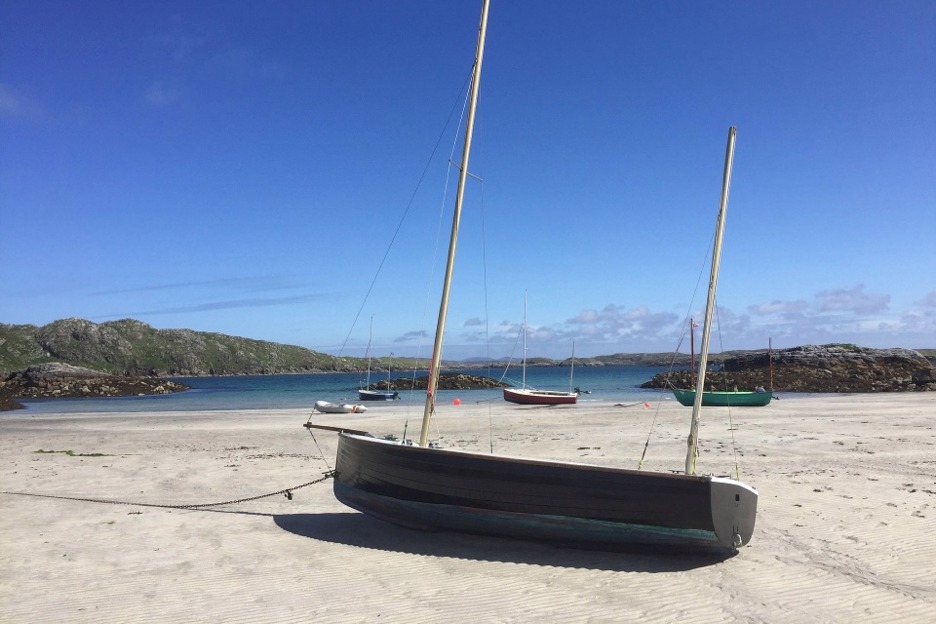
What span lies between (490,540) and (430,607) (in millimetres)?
2676

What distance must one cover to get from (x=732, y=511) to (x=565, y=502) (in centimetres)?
231

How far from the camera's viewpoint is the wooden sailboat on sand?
8773 mm

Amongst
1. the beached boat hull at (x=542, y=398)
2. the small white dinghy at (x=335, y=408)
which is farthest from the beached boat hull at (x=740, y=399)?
the small white dinghy at (x=335, y=408)

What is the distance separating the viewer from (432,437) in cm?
2442

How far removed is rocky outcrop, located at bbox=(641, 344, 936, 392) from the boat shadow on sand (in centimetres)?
3971

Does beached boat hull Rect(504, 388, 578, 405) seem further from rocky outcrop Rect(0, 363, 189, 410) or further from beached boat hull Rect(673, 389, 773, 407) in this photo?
rocky outcrop Rect(0, 363, 189, 410)

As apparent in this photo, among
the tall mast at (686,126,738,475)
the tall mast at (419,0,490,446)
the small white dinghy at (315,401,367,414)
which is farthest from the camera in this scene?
the small white dinghy at (315,401,367,414)

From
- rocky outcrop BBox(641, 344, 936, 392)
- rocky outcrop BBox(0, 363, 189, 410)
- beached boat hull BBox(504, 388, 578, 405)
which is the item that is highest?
rocky outcrop BBox(641, 344, 936, 392)

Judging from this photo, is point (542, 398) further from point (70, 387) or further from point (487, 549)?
point (70, 387)

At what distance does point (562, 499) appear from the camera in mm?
9133

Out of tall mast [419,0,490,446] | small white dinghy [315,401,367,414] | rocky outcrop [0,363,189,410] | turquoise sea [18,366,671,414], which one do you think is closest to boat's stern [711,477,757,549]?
tall mast [419,0,490,446]

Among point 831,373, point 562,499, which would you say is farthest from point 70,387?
point 831,373

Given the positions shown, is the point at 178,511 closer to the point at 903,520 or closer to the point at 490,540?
the point at 490,540

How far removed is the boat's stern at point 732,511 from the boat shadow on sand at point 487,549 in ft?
1.52
